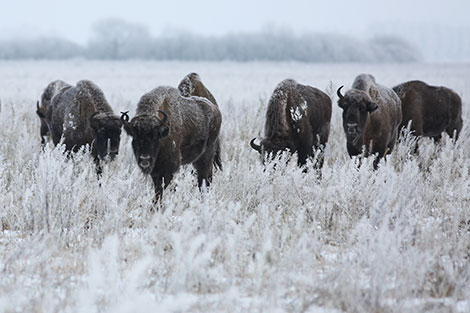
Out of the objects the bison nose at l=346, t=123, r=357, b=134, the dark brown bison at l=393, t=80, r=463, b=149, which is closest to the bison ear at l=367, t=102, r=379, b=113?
the bison nose at l=346, t=123, r=357, b=134

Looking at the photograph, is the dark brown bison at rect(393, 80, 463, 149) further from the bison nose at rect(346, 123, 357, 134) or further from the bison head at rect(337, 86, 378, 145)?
the bison nose at rect(346, 123, 357, 134)

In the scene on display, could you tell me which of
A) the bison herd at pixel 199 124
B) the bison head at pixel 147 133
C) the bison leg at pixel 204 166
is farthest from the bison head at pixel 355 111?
the bison head at pixel 147 133

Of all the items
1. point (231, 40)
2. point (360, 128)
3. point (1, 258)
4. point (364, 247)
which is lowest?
point (1, 258)

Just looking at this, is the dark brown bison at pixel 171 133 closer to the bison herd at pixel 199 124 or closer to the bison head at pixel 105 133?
the bison herd at pixel 199 124

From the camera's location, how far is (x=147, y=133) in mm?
5473

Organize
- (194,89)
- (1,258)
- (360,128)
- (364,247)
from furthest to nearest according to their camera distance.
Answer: (194,89)
(360,128)
(1,258)
(364,247)

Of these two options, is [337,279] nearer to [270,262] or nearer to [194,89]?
[270,262]

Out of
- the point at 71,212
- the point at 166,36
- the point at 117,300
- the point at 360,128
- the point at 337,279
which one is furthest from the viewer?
the point at 166,36

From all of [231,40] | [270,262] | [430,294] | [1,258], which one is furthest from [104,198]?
[231,40]

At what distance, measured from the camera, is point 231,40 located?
75562 mm

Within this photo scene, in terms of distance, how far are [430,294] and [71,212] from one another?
3.21 m

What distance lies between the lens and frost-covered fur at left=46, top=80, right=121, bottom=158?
673cm

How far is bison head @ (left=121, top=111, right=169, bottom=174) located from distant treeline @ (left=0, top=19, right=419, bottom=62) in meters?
64.7

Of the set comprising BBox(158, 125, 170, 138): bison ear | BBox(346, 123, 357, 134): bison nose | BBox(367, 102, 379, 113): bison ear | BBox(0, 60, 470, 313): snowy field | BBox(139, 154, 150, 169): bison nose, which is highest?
BBox(367, 102, 379, 113): bison ear
